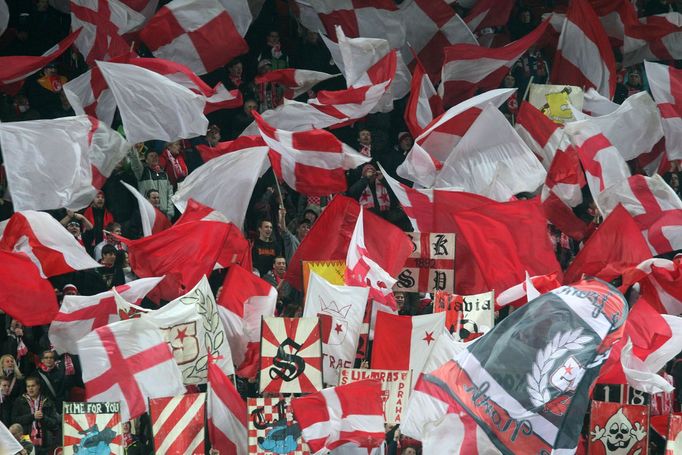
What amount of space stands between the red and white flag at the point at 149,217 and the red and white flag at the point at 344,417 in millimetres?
3729

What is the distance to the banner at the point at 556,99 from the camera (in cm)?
2162

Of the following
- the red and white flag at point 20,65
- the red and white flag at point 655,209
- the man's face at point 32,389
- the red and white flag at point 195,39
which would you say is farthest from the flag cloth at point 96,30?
the red and white flag at point 655,209

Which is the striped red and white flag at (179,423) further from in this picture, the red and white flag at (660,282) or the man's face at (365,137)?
the man's face at (365,137)

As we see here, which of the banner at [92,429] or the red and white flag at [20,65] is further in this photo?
the red and white flag at [20,65]

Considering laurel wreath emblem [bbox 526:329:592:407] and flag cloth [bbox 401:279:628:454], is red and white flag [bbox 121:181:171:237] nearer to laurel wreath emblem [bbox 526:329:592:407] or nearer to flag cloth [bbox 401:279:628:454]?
flag cloth [bbox 401:279:628:454]

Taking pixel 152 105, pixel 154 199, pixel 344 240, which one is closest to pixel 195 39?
pixel 152 105

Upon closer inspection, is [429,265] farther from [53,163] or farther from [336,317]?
[53,163]

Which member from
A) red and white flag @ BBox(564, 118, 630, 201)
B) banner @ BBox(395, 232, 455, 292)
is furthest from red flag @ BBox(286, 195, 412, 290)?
red and white flag @ BBox(564, 118, 630, 201)

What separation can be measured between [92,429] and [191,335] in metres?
1.81

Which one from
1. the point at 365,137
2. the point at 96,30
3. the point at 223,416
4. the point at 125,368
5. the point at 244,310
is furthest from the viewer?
the point at 96,30

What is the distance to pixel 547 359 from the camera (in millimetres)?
13156

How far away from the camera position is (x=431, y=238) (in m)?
18.3

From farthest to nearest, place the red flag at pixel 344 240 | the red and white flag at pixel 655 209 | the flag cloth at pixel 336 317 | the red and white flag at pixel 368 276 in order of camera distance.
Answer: the red and white flag at pixel 655 209, the red flag at pixel 344 240, the red and white flag at pixel 368 276, the flag cloth at pixel 336 317

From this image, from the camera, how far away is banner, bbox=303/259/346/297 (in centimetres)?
1766
